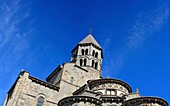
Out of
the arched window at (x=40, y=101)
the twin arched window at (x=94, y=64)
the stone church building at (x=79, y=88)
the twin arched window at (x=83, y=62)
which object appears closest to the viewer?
A: the stone church building at (x=79, y=88)

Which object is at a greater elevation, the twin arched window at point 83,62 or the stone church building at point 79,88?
the twin arched window at point 83,62

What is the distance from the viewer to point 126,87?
2577 cm

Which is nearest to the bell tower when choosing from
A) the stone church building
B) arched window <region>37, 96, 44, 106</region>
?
the stone church building

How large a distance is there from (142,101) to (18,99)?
43.7ft

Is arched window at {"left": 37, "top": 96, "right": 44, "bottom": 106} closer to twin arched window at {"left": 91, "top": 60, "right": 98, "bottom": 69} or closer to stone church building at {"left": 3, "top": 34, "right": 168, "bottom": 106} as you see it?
stone church building at {"left": 3, "top": 34, "right": 168, "bottom": 106}

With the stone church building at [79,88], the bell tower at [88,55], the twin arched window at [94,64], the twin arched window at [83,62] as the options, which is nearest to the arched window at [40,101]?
the stone church building at [79,88]

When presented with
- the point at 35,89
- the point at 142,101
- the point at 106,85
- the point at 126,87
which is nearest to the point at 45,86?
the point at 35,89

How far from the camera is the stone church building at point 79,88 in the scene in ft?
68.1

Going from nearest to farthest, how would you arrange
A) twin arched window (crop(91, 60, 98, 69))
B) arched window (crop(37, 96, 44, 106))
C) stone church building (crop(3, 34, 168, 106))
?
stone church building (crop(3, 34, 168, 106)), arched window (crop(37, 96, 44, 106)), twin arched window (crop(91, 60, 98, 69))

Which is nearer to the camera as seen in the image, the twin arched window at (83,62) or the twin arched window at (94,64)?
the twin arched window at (83,62)

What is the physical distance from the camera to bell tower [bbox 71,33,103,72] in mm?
33591

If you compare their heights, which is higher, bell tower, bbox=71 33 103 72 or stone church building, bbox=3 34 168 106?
bell tower, bbox=71 33 103 72

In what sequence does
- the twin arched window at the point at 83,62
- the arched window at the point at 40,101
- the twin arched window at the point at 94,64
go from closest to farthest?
the arched window at the point at 40,101 → the twin arched window at the point at 83,62 → the twin arched window at the point at 94,64

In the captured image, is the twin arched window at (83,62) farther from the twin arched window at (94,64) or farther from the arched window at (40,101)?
the arched window at (40,101)
